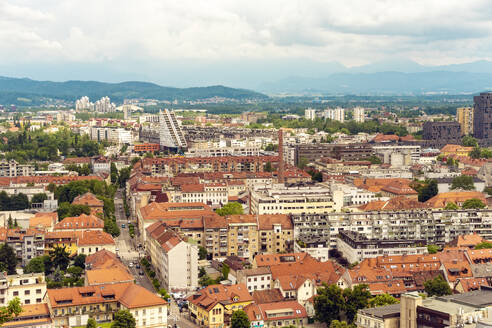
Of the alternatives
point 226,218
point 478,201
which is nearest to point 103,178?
point 226,218

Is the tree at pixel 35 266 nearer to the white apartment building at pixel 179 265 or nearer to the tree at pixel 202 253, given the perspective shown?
the white apartment building at pixel 179 265

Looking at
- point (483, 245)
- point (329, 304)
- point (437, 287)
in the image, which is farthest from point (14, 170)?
point (437, 287)

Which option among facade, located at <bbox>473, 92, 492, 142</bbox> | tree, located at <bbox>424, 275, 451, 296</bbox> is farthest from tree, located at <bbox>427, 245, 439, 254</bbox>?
facade, located at <bbox>473, 92, 492, 142</bbox>

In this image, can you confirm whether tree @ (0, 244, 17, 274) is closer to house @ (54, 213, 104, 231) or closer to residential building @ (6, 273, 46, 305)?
house @ (54, 213, 104, 231)

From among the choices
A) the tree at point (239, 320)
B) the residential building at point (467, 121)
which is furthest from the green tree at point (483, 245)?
the residential building at point (467, 121)

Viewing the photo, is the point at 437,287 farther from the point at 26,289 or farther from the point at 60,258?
the point at 60,258

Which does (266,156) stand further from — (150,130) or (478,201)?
(150,130)
